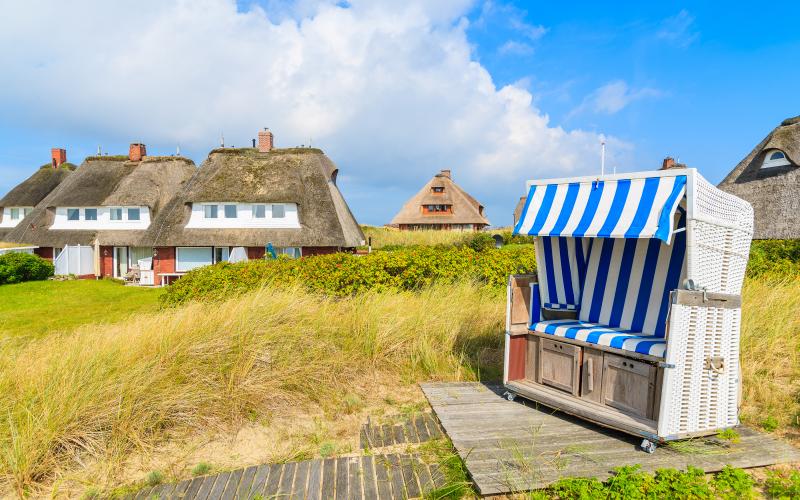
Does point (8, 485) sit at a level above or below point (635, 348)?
below

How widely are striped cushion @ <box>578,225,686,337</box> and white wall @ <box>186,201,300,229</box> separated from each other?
2132 cm

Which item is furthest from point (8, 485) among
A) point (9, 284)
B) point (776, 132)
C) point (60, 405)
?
point (776, 132)

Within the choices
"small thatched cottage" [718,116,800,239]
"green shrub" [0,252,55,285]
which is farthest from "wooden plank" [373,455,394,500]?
"green shrub" [0,252,55,285]

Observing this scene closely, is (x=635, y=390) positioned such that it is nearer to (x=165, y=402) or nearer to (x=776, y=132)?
(x=165, y=402)

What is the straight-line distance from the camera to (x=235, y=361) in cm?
545

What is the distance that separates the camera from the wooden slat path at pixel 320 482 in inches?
145

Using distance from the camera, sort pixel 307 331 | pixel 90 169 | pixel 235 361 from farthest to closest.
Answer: pixel 90 169 → pixel 307 331 → pixel 235 361

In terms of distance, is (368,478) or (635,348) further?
(635,348)

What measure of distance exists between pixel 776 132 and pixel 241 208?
27206 millimetres

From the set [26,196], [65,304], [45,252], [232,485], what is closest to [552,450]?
[232,485]

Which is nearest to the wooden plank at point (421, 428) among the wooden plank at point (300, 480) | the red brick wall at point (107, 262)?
the wooden plank at point (300, 480)

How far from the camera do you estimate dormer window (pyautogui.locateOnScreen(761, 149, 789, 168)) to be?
21.7m

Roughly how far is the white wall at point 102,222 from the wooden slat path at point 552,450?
2834 centimetres

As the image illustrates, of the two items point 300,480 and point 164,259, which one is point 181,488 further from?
point 164,259
